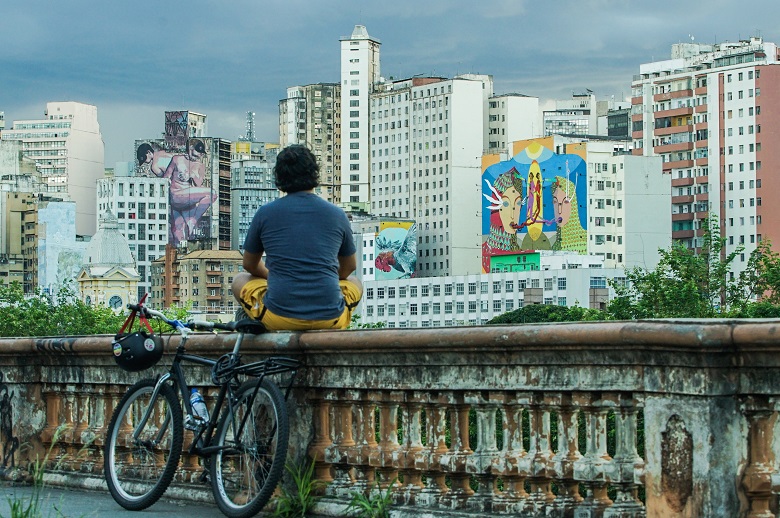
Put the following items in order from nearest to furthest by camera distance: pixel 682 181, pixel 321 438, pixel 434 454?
pixel 434 454, pixel 321 438, pixel 682 181

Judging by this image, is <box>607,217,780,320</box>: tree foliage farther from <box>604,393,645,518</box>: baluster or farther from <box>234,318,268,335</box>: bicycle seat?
<box>604,393,645,518</box>: baluster

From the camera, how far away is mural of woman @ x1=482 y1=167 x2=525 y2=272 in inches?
7239

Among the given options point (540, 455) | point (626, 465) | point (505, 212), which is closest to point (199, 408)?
point (540, 455)

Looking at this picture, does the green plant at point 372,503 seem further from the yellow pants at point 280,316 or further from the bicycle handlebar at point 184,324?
the bicycle handlebar at point 184,324

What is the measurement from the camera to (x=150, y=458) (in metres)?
10.3

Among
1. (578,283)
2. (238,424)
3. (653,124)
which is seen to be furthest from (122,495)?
(653,124)

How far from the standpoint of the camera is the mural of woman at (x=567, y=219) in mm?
180625

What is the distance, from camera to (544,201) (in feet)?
591

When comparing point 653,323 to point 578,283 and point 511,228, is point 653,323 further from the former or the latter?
point 511,228

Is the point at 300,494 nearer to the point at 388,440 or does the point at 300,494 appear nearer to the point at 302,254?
the point at 388,440

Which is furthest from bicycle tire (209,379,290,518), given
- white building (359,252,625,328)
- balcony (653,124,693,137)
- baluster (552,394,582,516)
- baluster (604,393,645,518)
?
balcony (653,124,693,137)

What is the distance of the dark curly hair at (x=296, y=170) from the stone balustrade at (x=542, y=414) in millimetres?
972

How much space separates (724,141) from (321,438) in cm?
18364

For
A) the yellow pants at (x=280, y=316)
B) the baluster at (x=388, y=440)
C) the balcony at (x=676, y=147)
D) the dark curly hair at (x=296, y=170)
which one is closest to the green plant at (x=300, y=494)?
the baluster at (x=388, y=440)
